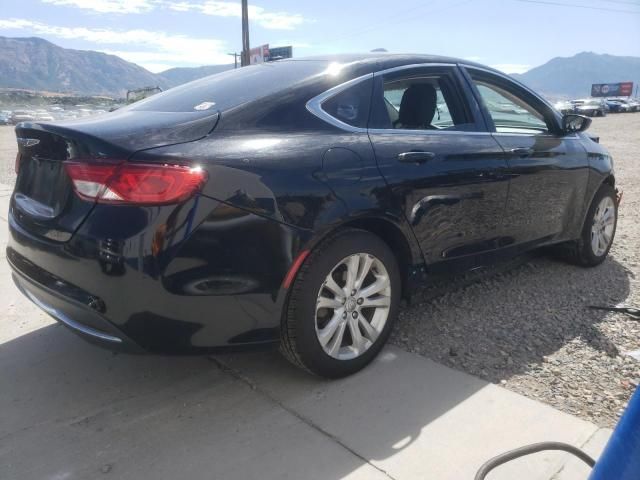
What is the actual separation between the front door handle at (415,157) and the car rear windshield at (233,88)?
615 millimetres

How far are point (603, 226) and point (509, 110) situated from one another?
143cm

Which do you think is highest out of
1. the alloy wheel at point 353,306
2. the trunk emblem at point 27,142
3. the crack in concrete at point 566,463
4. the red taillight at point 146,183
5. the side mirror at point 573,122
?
the side mirror at point 573,122

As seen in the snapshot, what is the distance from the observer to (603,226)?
4.38 m

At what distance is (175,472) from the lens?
203 centimetres

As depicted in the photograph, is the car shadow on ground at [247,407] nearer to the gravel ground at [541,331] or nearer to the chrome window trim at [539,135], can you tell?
the gravel ground at [541,331]

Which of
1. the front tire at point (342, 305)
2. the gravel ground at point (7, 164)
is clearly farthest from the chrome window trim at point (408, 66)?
the gravel ground at point (7, 164)

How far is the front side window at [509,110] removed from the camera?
3.48 m

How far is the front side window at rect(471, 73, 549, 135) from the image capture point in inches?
137

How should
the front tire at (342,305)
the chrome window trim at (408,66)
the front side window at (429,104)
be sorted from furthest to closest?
the front side window at (429,104), the chrome window trim at (408,66), the front tire at (342,305)

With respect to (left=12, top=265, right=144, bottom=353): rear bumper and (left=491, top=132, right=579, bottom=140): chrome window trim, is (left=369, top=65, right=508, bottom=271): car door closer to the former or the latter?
(left=491, top=132, right=579, bottom=140): chrome window trim

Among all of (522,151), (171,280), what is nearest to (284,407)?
(171,280)

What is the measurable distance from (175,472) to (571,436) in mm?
1599

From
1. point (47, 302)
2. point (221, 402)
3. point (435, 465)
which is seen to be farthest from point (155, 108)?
point (435, 465)

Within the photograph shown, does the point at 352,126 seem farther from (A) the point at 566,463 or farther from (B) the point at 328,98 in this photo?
(A) the point at 566,463
